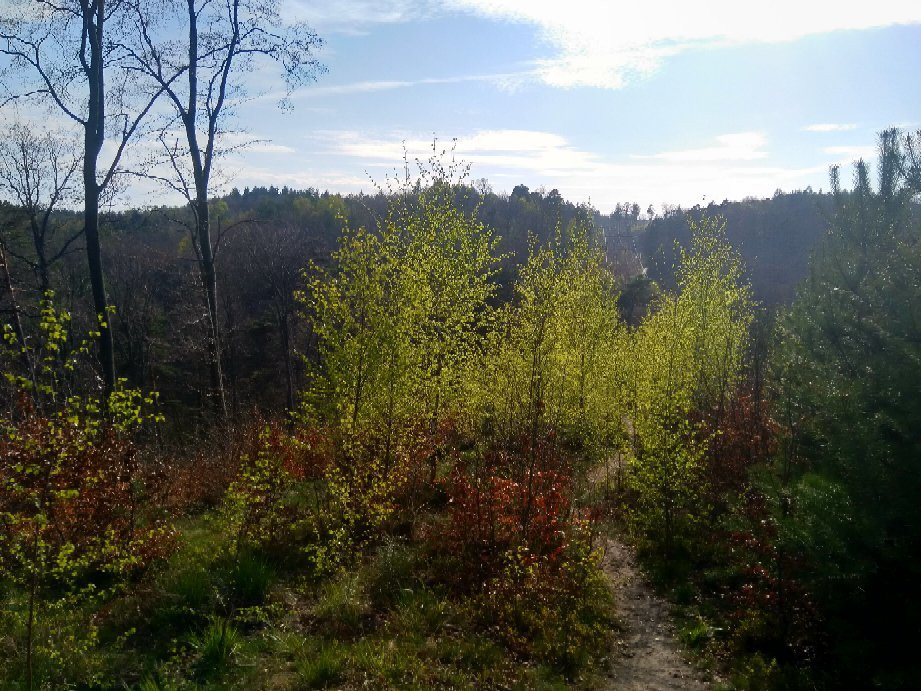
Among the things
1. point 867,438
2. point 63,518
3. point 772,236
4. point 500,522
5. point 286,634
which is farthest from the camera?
point 772,236

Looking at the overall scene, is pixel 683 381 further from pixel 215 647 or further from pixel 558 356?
pixel 215 647

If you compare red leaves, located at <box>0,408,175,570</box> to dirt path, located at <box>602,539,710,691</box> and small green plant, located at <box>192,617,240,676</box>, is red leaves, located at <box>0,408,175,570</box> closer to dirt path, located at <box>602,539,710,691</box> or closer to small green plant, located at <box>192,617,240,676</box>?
small green plant, located at <box>192,617,240,676</box>

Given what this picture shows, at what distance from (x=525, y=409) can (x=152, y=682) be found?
7.76 m

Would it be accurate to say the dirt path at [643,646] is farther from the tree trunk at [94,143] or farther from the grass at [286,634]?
the tree trunk at [94,143]

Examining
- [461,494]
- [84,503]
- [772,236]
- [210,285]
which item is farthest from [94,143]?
[772,236]

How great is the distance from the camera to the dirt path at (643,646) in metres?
6.26

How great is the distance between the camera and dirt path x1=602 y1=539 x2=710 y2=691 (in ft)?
20.5

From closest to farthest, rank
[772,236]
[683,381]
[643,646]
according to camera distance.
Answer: [643,646] → [683,381] → [772,236]

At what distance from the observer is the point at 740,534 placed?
26.5 feet

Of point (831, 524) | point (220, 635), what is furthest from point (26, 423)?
point (831, 524)

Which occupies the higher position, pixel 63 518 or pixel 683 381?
pixel 683 381

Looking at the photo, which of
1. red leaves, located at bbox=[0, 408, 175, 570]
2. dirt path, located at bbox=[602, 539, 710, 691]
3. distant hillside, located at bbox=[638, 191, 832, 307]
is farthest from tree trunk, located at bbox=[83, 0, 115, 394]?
distant hillside, located at bbox=[638, 191, 832, 307]

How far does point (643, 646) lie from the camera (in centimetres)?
711

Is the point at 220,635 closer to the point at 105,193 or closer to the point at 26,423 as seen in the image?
the point at 26,423
